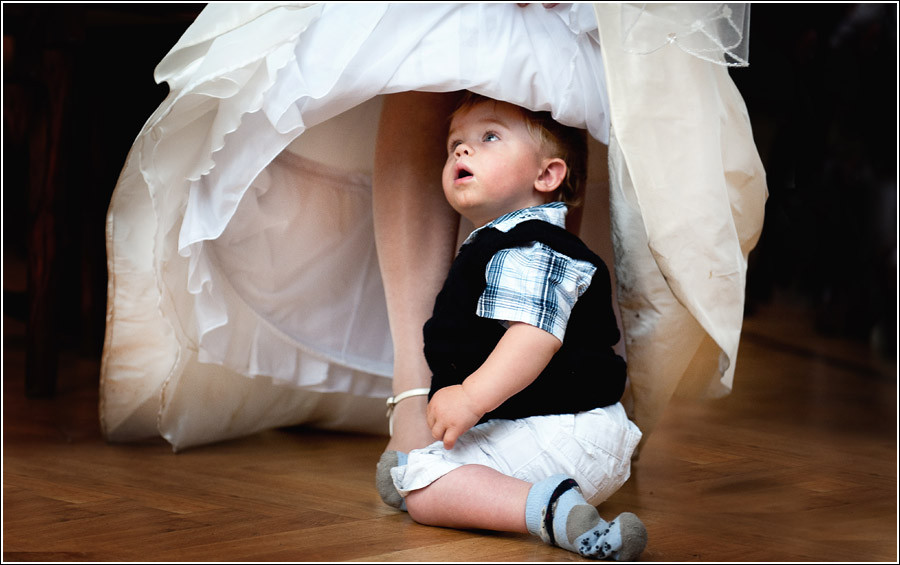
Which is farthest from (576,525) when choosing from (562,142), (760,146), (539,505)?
(760,146)

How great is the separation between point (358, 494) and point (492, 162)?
0.33 m

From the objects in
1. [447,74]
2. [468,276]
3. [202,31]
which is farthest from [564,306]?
[202,31]

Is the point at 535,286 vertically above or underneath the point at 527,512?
above

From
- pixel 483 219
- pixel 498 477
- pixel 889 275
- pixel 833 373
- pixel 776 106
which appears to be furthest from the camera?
pixel 776 106

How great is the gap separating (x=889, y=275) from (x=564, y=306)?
4.57ft

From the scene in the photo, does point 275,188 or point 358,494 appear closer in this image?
point 358,494

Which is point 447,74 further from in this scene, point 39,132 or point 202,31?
point 39,132

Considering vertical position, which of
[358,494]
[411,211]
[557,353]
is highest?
[411,211]

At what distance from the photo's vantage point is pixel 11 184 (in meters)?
2.03

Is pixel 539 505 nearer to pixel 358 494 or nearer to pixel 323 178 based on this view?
pixel 358 494

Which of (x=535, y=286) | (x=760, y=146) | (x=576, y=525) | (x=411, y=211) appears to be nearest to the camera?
(x=576, y=525)

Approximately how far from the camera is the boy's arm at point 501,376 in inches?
29.9

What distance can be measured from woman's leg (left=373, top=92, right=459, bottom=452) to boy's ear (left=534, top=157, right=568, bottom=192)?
141mm

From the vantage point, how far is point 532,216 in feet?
2.73
